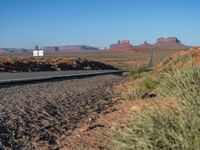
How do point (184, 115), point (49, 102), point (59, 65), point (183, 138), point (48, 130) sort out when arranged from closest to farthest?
1. point (183, 138)
2. point (184, 115)
3. point (48, 130)
4. point (49, 102)
5. point (59, 65)

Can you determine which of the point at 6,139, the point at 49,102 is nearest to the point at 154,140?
the point at 6,139

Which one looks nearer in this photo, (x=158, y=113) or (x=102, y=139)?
(x=158, y=113)

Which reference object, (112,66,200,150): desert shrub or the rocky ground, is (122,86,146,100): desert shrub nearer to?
the rocky ground

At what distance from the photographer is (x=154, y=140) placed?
21.6 feet

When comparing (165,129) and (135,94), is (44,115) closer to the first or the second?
(135,94)

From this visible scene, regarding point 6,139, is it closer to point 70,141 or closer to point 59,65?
point 70,141

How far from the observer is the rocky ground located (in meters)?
11.3

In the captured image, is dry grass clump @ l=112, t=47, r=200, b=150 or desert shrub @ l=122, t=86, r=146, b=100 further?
desert shrub @ l=122, t=86, r=146, b=100

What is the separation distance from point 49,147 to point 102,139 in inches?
44.4

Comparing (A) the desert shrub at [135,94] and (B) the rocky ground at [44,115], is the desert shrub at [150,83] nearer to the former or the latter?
(A) the desert shrub at [135,94]

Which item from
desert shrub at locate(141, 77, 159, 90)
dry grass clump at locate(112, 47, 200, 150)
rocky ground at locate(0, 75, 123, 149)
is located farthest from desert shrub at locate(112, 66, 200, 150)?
desert shrub at locate(141, 77, 159, 90)

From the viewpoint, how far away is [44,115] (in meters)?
14.9

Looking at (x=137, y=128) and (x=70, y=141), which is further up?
(x=137, y=128)

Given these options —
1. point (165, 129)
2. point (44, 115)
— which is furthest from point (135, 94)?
point (165, 129)
